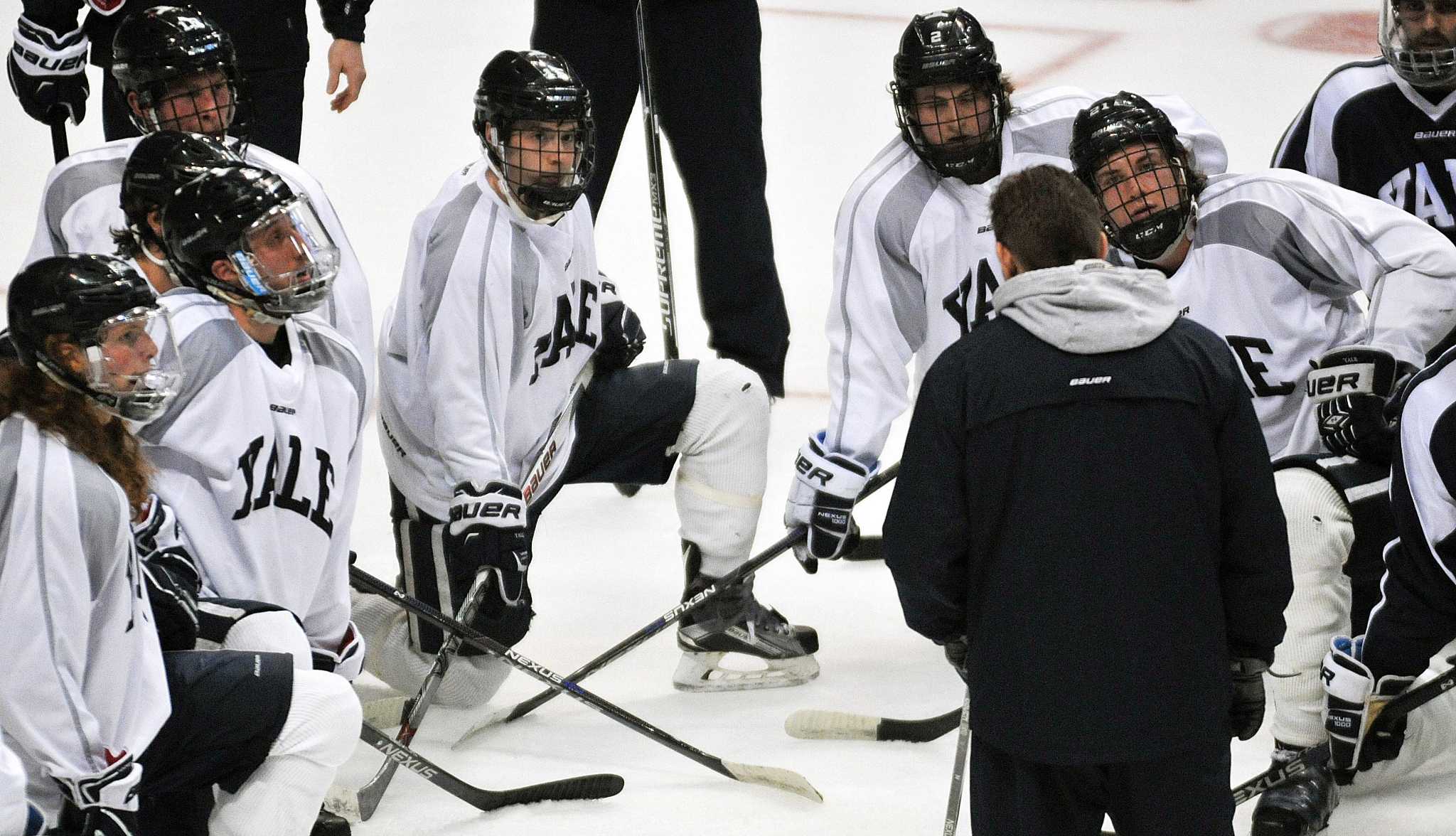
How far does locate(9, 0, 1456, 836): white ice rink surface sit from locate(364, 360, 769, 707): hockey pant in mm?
260

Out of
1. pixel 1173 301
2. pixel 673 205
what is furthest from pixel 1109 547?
pixel 673 205

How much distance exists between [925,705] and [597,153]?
1.48 metres

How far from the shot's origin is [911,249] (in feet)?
11.3

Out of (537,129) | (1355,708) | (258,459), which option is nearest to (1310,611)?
(1355,708)

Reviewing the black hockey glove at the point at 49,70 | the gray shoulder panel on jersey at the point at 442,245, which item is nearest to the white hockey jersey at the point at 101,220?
the gray shoulder panel on jersey at the point at 442,245

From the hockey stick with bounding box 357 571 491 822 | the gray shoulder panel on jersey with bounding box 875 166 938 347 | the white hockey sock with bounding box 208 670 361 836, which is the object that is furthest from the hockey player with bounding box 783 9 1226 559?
the white hockey sock with bounding box 208 670 361 836

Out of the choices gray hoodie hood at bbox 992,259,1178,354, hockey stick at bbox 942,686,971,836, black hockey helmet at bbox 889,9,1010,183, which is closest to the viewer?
gray hoodie hood at bbox 992,259,1178,354

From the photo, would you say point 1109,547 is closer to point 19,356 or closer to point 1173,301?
point 1173,301

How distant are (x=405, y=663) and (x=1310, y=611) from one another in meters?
1.53

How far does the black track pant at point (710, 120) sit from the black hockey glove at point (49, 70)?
97 centimetres

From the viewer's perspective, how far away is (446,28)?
24.0ft

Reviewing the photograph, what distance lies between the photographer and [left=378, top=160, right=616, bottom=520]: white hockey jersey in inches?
130

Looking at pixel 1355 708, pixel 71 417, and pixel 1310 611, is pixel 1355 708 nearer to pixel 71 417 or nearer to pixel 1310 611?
pixel 1310 611

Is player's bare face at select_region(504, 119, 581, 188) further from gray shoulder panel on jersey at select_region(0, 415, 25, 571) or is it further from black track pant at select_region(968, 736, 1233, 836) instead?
black track pant at select_region(968, 736, 1233, 836)
